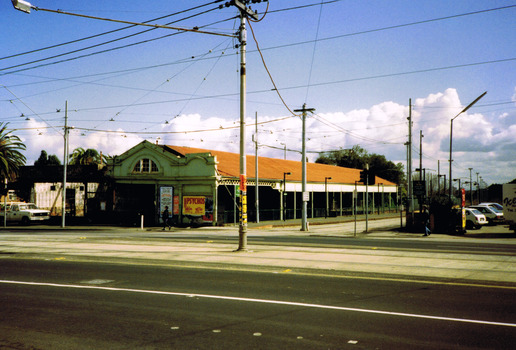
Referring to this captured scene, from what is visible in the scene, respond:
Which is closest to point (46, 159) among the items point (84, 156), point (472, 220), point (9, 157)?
point (84, 156)

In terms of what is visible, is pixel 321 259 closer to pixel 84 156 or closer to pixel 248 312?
pixel 248 312

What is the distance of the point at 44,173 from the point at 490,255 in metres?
41.8

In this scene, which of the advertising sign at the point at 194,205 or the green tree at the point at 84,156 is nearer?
the advertising sign at the point at 194,205

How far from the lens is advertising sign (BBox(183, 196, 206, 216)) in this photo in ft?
117

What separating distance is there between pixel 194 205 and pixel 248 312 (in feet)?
95.6

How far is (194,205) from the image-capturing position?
118ft

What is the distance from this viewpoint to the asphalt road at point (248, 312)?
19.1ft

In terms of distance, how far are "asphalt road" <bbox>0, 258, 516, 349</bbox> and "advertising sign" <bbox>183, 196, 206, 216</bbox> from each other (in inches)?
961

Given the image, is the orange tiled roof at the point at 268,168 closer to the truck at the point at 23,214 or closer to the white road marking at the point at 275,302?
the truck at the point at 23,214

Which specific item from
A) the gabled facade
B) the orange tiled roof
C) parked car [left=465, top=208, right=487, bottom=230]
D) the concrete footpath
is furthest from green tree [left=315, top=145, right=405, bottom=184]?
the concrete footpath

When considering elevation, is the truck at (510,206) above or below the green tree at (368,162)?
below

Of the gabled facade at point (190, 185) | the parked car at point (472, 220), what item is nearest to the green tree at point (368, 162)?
the gabled facade at point (190, 185)

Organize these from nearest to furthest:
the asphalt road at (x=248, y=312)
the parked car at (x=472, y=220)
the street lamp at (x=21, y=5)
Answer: the asphalt road at (x=248, y=312) → the street lamp at (x=21, y=5) → the parked car at (x=472, y=220)

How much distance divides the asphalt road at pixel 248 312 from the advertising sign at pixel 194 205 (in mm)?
24416
